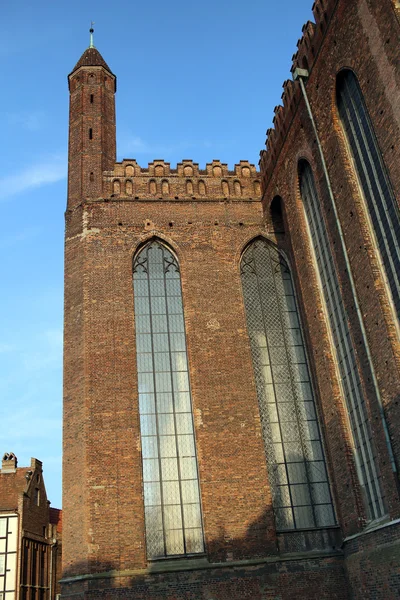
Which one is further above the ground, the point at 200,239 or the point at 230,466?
the point at 200,239

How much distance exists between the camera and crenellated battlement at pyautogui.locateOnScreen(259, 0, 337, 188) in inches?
597

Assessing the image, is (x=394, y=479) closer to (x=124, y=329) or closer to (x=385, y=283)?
(x=385, y=283)

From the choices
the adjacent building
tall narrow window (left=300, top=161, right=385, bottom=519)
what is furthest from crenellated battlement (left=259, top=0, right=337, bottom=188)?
the adjacent building

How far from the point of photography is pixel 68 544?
48.1 ft

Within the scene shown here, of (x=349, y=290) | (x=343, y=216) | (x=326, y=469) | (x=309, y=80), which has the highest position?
(x=309, y=80)

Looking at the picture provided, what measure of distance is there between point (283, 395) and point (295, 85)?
882 centimetres

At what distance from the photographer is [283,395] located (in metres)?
16.9

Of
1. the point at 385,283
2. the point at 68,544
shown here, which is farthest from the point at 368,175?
the point at 68,544

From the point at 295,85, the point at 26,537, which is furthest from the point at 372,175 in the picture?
the point at 26,537

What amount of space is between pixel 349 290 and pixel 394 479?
4.39 m

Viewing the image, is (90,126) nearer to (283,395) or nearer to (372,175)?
Answer: (372,175)

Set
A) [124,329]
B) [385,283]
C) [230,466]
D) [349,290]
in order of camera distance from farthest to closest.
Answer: [124,329]
[230,466]
[349,290]
[385,283]

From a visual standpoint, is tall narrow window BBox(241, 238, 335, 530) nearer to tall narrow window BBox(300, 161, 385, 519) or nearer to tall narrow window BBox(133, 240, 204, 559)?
tall narrow window BBox(300, 161, 385, 519)

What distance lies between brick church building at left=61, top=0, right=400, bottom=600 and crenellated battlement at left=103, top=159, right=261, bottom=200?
0.08 m
